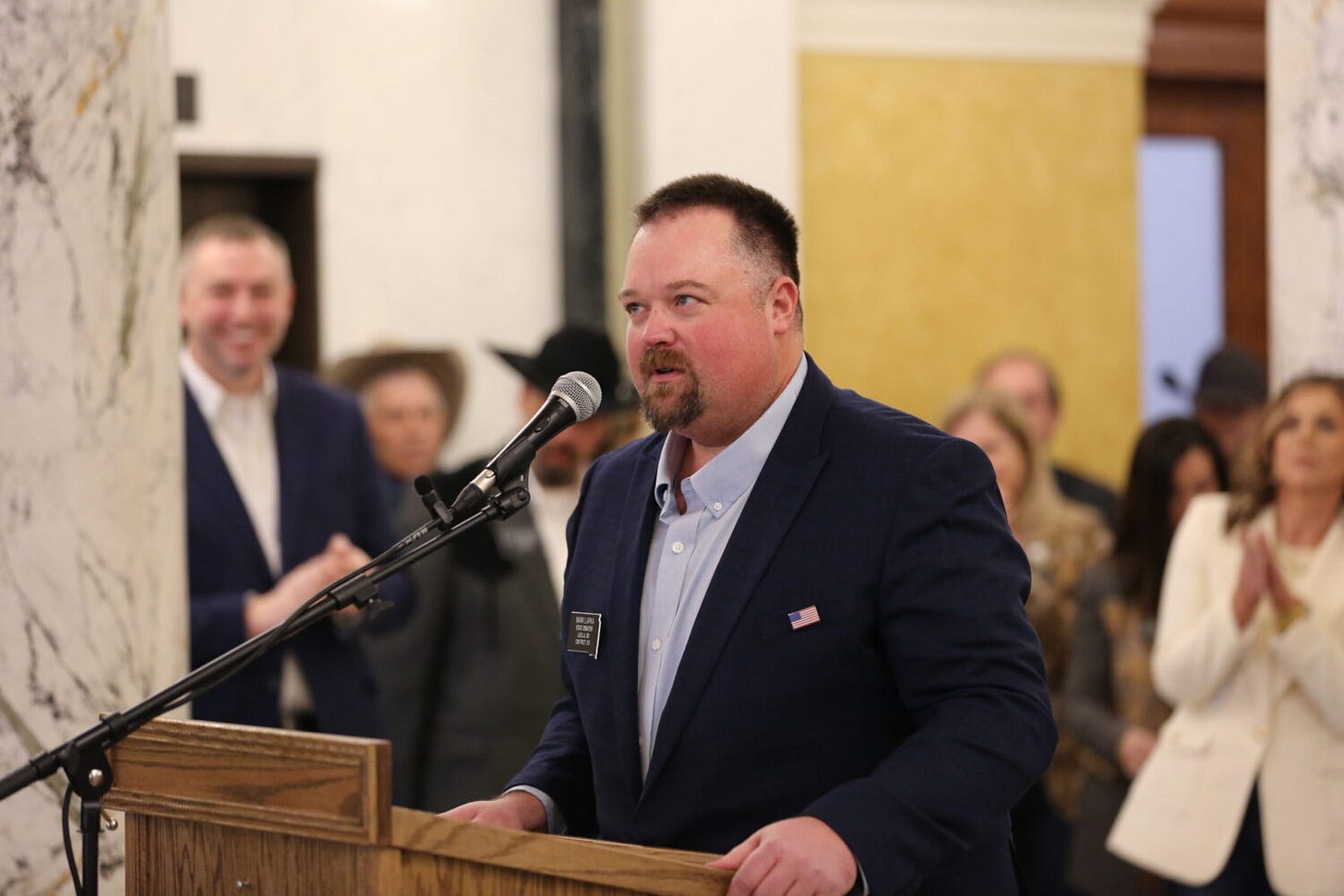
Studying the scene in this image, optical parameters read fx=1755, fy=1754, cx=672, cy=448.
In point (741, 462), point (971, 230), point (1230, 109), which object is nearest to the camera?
point (741, 462)

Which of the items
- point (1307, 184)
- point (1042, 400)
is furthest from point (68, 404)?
point (1042, 400)

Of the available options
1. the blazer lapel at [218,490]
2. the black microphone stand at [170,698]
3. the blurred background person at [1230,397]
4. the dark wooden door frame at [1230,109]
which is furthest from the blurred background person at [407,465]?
the dark wooden door frame at [1230,109]

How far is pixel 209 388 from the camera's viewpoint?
4.25 meters

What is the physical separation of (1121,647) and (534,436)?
302 centimetres

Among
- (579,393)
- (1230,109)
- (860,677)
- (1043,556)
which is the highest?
(1230,109)

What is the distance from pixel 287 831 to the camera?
190cm

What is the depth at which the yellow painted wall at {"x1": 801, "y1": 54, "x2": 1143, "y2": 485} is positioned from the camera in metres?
7.36

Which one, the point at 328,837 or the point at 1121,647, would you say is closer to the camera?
the point at 328,837

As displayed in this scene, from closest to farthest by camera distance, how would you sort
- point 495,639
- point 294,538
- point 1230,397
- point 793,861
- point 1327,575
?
point 793,861, point 1327,575, point 294,538, point 495,639, point 1230,397

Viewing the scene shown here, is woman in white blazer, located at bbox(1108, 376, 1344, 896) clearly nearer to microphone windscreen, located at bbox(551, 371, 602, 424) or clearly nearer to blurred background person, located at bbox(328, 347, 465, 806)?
blurred background person, located at bbox(328, 347, 465, 806)

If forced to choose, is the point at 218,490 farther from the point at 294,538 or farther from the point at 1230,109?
the point at 1230,109

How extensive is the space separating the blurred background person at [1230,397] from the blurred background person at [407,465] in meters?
2.81

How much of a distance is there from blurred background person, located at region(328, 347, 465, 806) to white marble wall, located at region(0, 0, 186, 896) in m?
1.47

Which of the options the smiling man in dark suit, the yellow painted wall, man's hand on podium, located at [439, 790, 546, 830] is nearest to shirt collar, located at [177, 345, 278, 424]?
the smiling man in dark suit
